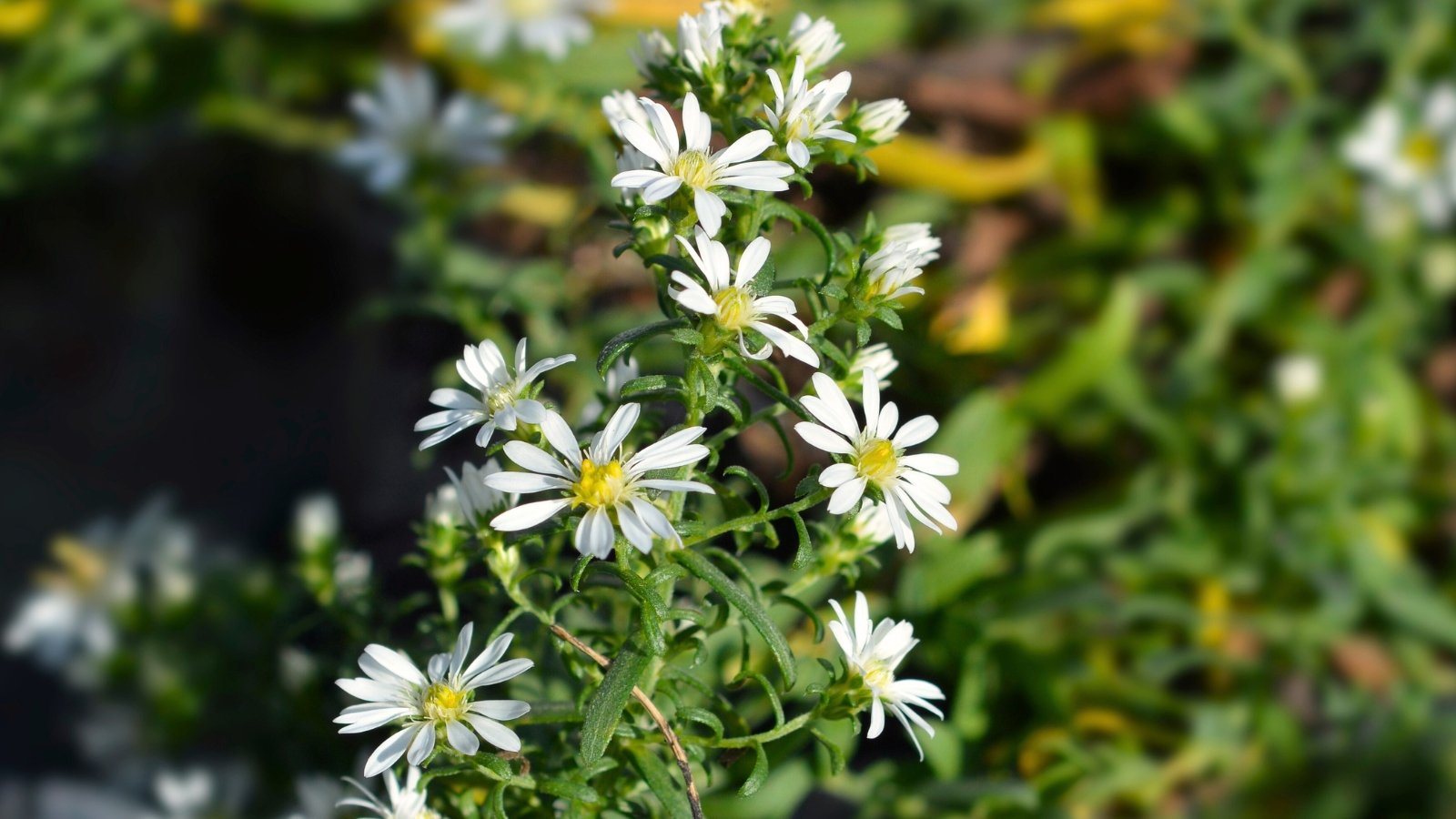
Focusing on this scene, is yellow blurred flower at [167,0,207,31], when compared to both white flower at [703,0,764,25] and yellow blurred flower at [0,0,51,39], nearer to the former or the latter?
yellow blurred flower at [0,0,51,39]

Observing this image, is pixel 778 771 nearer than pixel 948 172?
Yes

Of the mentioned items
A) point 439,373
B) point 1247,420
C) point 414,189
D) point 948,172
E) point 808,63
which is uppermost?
point 948,172

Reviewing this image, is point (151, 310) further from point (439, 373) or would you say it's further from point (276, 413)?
point (439, 373)

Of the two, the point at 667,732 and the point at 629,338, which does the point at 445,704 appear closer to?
the point at 667,732

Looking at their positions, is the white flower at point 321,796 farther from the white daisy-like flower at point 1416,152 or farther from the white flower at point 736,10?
the white daisy-like flower at point 1416,152

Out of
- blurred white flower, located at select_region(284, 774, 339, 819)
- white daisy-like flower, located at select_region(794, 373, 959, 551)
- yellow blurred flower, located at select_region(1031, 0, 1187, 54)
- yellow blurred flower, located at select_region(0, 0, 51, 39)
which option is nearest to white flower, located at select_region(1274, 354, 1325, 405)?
yellow blurred flower, located at select_region(1031, 0, 1187, 54)

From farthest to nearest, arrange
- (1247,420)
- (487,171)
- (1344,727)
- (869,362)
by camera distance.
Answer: (487,171) → (1247,420) → (1344,727) → (869,362)

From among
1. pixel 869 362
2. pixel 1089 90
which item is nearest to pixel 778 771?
pixel 869 362
